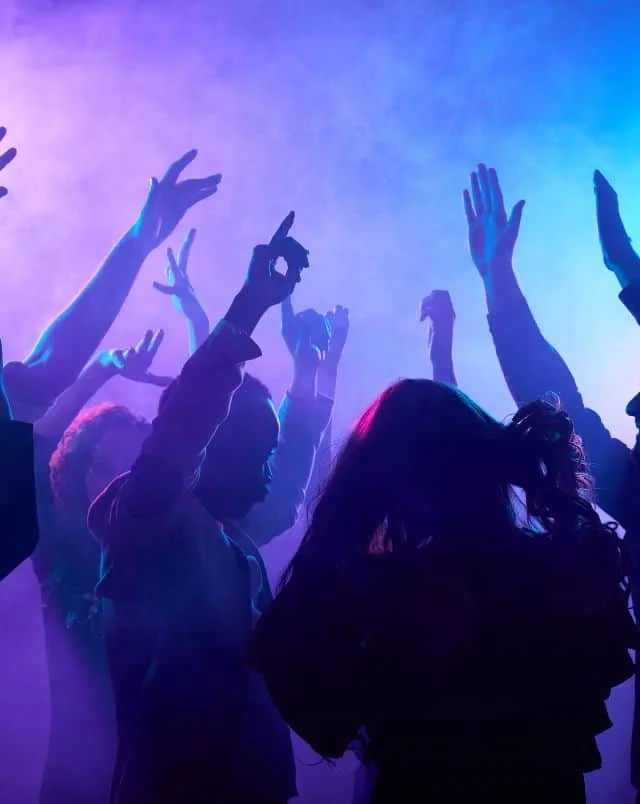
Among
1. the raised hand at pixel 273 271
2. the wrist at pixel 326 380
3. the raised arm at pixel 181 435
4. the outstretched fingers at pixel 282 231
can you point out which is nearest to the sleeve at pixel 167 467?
the raised arm at pixel 181 435

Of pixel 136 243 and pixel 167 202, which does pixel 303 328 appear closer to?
pixel 167 202

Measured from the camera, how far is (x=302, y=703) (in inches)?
36.3

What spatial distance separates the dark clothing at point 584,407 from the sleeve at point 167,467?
1117mm

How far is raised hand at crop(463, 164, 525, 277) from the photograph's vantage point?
2771 mm

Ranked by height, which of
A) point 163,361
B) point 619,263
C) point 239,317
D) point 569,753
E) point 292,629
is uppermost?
point 163,361

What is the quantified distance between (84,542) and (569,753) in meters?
1.84

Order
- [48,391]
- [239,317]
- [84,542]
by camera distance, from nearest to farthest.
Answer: [239,317] < [48,391] < [84,542]

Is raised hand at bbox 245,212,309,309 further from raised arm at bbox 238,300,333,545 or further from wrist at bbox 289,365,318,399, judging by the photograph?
wrist at bbox 289,365,318,399

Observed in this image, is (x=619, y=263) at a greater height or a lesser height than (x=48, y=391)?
greater

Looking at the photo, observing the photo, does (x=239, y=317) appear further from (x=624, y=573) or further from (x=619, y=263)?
(x=619, y=263)

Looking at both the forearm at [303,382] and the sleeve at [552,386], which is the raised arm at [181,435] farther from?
the forearm at [303,382]

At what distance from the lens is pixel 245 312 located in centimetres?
150

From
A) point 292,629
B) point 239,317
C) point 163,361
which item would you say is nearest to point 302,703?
point 292,629

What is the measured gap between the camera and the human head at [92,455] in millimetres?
2318
